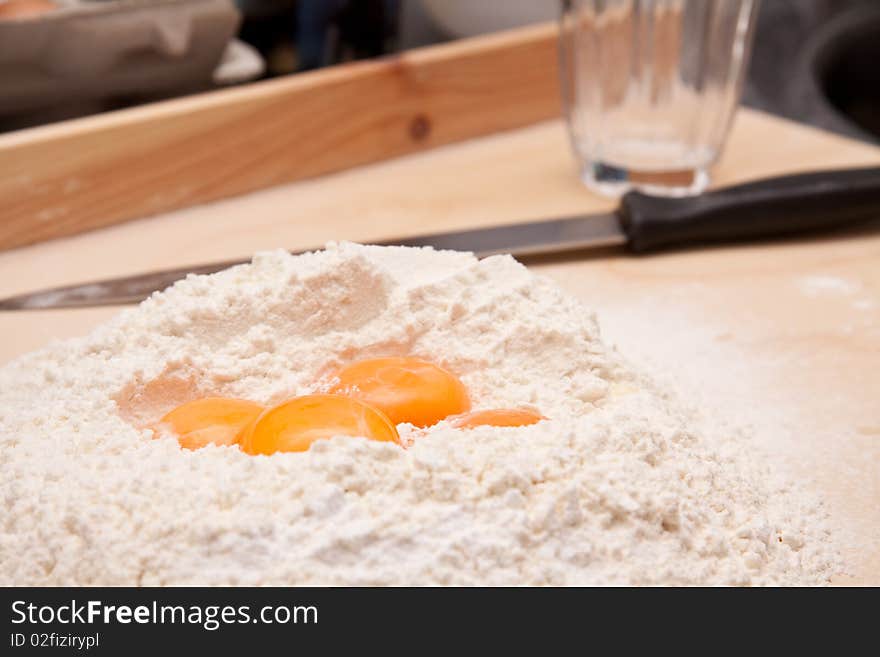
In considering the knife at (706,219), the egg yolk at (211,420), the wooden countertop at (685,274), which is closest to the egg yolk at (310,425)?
the egg yolk at (211,420)

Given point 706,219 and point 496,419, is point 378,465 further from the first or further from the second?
point 706,219

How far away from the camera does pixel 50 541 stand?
0.60 metres

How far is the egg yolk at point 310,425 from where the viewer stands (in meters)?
0.64

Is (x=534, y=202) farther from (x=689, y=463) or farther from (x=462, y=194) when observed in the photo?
(x=689, y=463)

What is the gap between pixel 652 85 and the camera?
52.7 inches

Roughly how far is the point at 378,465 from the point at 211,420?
14cm

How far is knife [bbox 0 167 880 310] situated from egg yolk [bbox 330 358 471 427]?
0.37 meters

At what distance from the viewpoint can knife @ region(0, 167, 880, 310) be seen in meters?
1.13

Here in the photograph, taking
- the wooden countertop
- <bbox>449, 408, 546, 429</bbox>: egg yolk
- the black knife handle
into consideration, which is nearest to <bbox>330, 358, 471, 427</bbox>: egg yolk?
<bbox>449, 408, 546, 429</bbox>: egg yolk

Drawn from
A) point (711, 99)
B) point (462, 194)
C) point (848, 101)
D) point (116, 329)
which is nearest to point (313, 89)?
point (462, 194)

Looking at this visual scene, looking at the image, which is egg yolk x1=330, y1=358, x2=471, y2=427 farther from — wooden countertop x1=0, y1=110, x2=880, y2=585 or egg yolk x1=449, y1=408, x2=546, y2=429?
wooden countertop x1=0, y1=110, x2=880, y2=585

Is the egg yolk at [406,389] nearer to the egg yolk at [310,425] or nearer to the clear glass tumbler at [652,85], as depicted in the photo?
the egg yolk at [310,425]

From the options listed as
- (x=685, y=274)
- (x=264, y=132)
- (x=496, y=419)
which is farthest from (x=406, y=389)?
(x=264, y=132)

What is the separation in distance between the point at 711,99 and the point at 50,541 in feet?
3.17
